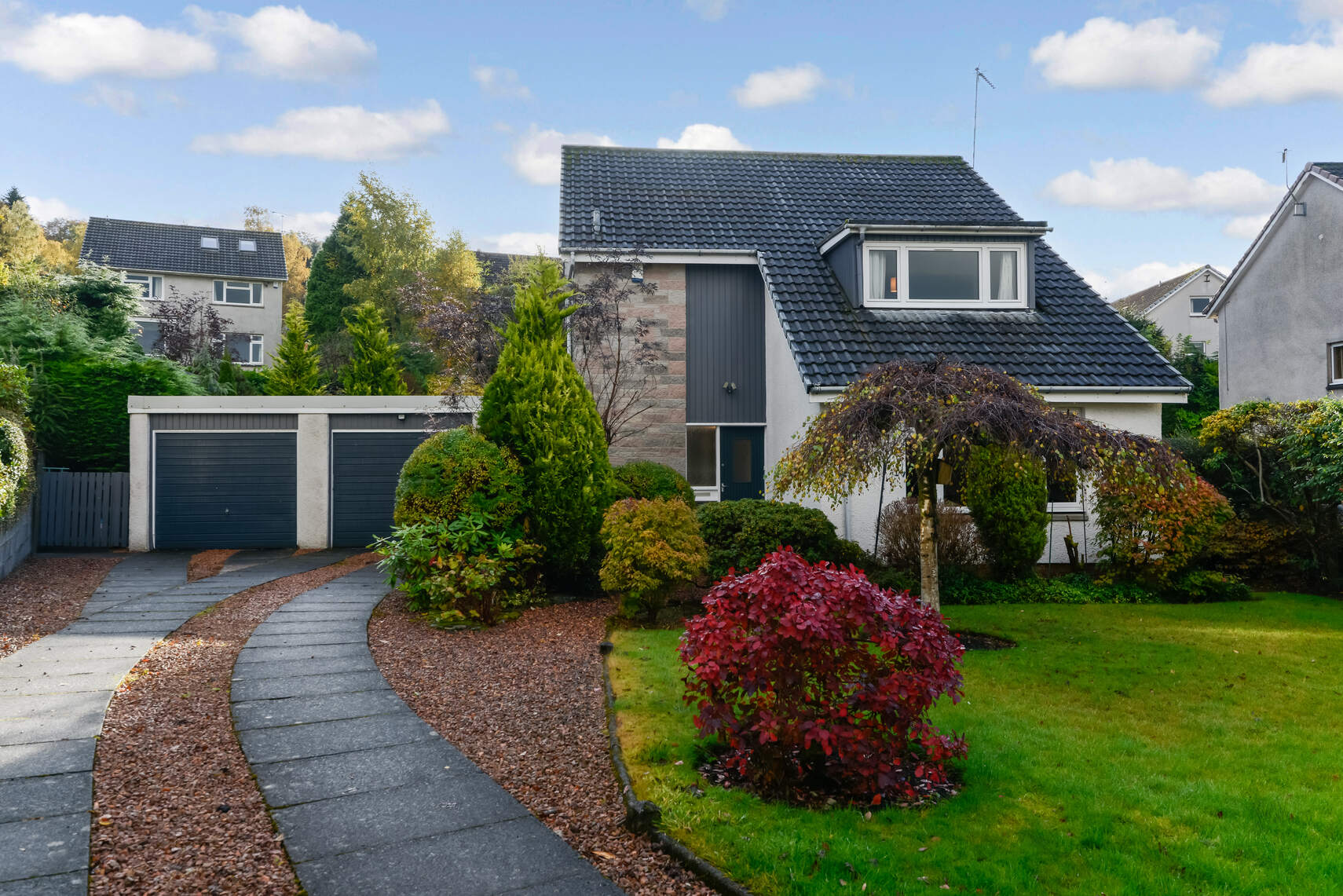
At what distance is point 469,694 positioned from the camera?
21.5ft

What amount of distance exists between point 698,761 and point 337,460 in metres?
12.9

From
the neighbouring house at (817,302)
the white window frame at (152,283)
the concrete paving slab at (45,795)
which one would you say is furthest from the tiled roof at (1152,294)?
the white window frame at (152,283)

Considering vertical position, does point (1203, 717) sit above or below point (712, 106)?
below

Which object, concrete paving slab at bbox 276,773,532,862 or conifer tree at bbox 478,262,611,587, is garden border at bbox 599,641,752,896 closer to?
concrete paving slab at bbox 276,773,532,862

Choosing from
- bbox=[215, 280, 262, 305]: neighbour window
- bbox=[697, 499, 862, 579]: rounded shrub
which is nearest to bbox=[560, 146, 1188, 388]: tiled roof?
bbox=[697, 499, 862, 579]: rounded shrub

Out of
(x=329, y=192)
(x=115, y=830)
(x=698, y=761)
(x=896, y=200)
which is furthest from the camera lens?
(x=329, y=192)

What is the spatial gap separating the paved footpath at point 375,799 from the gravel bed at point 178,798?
0.42 ft

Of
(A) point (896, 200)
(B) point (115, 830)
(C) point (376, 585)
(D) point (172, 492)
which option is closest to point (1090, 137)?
(A) point (896, 200)

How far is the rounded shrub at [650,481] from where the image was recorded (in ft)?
38.8

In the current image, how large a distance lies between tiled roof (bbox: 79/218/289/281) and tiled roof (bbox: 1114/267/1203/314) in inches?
1647

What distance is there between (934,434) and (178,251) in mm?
41387

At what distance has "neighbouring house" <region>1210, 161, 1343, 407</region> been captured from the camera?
19078 millimetres

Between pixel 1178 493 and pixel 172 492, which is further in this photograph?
pixel 172 492

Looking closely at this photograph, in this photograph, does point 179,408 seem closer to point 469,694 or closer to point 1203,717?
point 469,694
